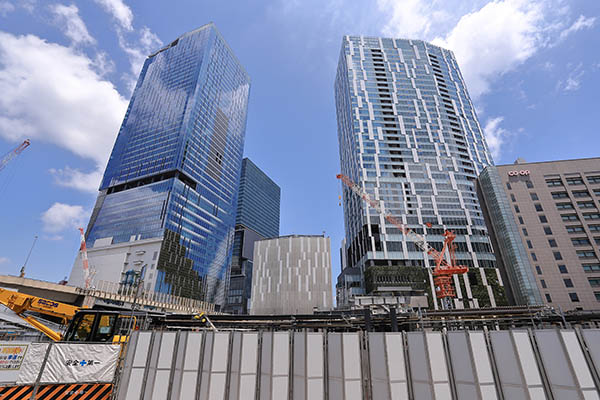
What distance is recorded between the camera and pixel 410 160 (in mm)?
107438

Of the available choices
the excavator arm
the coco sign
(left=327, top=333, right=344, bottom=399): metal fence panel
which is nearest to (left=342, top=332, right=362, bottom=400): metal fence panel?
(left=327, top=333, right=344, bottom=399): metal fence panel

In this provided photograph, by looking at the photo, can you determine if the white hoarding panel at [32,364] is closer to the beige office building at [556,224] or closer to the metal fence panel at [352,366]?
the metal fence panel at [352,366]

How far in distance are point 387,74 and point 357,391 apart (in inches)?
5390

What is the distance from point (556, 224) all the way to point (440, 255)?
29.6 metres

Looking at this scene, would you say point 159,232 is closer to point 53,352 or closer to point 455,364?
point 53,352

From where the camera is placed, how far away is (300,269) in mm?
83812

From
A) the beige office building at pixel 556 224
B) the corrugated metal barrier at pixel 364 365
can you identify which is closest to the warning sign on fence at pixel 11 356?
the corrugated metal barrier at pixel 364 365

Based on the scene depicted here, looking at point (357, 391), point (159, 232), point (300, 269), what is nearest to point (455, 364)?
point (357, 391)

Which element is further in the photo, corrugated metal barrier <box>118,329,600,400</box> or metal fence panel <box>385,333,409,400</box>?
metal fence panel <box>385,333,409,400</box>

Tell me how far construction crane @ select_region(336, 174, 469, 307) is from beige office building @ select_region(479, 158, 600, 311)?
12.4m

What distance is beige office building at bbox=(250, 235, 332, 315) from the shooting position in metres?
80.5

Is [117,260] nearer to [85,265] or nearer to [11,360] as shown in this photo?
[85,265]

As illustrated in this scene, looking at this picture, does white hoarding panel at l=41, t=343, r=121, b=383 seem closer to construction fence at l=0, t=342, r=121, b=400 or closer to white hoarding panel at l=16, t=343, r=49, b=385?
construction fence at l=0, t=342, r=121, b=400

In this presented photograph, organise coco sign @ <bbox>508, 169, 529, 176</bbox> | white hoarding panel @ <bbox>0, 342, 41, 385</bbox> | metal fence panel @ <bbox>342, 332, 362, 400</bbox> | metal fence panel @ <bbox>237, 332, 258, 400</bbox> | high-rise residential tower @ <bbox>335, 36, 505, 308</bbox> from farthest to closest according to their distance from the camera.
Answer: high-rise residential tower @ <bbox>335, 36, 505, 308</bbox>, coco sign @ <bbox>508, 169, 529, 176</bbox>, white hoarding panel @ <bbox>0, 342, 41, 385</bbox>, metal fence panel @ <bbox>237, 332, 258, 400</bbox>, metal fence panel @ <bbox>342, 332, 362, 400</bbox>
